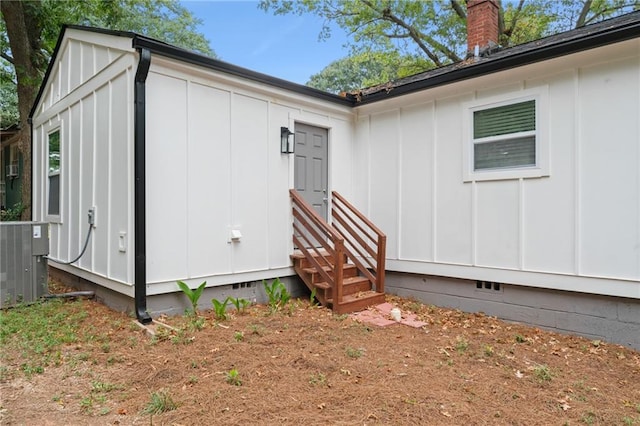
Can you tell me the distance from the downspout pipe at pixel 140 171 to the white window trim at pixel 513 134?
13.4 ft

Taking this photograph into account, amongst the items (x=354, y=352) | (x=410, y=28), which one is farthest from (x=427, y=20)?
(x=354, y=352)

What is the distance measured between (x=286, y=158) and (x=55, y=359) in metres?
3.71

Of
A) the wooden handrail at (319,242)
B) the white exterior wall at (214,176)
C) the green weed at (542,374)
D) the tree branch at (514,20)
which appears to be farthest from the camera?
the tree branch at (514,20)

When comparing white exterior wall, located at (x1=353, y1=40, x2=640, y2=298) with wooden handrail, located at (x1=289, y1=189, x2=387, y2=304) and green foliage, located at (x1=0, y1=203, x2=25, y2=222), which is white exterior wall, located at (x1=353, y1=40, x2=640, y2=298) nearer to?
wooden handrail, located at (x1=289, y1=189, x2=387, y2=304)

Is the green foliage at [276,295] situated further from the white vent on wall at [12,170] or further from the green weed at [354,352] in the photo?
the white vent on wall at [12,170]

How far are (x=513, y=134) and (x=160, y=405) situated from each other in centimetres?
485

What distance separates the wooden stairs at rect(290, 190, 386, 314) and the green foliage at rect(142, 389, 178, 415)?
2.75 meters

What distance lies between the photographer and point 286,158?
19.7 feet

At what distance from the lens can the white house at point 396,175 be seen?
14.4ft

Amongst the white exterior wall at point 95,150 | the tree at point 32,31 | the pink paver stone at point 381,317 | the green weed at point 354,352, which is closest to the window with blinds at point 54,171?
the white exterior wall at point 95,150

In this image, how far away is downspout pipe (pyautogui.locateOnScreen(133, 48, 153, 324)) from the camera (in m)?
4.36

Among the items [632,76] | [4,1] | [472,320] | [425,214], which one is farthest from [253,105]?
[4,1]

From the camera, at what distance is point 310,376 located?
318cm

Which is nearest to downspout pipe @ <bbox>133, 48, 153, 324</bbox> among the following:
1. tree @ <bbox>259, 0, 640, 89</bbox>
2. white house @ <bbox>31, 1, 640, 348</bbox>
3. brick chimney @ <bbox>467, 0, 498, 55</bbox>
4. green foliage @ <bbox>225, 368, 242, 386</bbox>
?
white house @ <bbox>31, 1, 640, 348</bbox>
